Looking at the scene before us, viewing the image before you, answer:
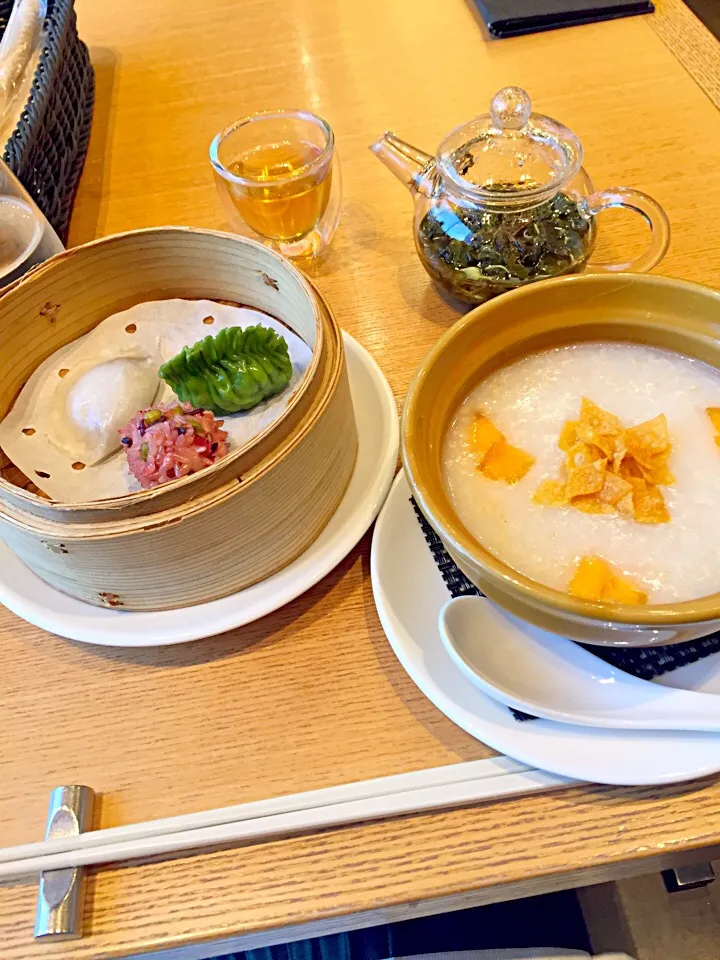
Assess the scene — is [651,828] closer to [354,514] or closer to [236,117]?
[354,514]

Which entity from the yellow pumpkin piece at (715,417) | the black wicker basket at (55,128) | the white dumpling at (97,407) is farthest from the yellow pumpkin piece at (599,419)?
the black wicker basket at (55,128)

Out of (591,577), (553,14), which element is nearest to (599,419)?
(591,577)

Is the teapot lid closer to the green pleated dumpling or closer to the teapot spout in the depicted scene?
the teapot spout

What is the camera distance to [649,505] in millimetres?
759

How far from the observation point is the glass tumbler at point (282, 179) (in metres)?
1.21

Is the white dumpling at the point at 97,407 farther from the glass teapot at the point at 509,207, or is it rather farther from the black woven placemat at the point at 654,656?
the black woven placemat at the point at 654,656

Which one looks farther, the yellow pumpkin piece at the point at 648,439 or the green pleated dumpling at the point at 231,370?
the green pleated dumpling at the point at 231,370

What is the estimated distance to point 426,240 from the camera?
111 cm

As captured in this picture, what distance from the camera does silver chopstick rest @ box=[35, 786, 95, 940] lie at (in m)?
0.63

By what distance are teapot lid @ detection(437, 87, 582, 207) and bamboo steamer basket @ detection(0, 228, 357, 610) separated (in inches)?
14.9

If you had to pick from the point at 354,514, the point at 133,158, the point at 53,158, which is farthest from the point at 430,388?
the point at 133,158

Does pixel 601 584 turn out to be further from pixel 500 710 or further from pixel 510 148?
pixel 510 148

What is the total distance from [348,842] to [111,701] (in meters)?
0.31

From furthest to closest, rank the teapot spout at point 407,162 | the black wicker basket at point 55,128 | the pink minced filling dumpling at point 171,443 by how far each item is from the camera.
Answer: the black wicker basket at point 55,128 → the teapot spout at point 407,162 → the pink minced filling dumpling at point 171,443
